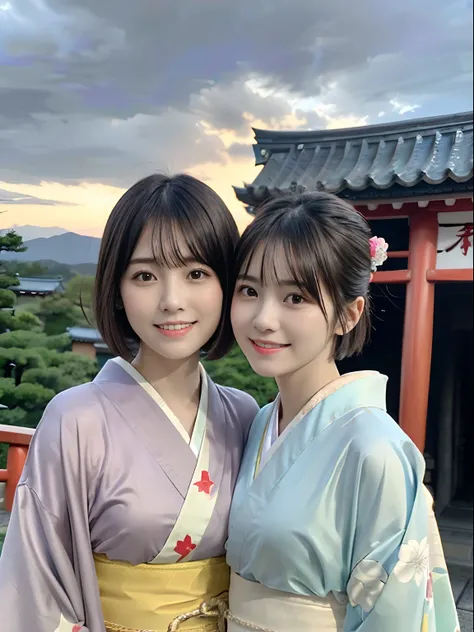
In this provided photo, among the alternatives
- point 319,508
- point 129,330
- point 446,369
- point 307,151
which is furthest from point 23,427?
point 446,369

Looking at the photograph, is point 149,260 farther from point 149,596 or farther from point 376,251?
point 149,596

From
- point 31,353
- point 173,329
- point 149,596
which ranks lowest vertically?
point 149,596

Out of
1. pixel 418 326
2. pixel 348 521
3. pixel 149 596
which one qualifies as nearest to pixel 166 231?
pixel 348 521

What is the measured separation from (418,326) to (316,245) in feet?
7.58

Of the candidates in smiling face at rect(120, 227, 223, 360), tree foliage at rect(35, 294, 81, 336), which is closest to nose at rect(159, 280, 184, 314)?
smiling face at rect(120, 227, 223, 360)

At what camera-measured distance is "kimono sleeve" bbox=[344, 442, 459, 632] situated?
3.76 feet

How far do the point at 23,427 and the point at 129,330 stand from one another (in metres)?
0.69

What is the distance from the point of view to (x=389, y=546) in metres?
1.16

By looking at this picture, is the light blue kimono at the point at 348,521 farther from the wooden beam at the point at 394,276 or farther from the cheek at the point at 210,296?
the wooden beam at the point at 394,276

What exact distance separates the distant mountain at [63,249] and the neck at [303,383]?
0.80 meters

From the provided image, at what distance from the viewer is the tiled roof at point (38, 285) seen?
1837mm

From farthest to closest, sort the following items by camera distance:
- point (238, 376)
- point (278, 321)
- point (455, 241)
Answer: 1. point (455, 241)
2. point (238, 376)
3. point (278, 321)

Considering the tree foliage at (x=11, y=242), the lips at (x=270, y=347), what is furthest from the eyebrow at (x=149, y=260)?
the tree foliage at (x=11, y=242)

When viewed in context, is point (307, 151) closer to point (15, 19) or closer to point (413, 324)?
point (413, 324)
